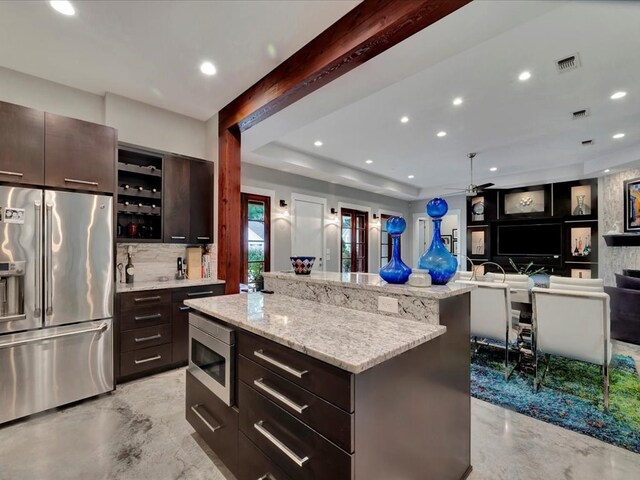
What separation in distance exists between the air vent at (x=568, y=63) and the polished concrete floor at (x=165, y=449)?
3.15 m

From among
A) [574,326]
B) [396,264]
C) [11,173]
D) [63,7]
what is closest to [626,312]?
[574,326]

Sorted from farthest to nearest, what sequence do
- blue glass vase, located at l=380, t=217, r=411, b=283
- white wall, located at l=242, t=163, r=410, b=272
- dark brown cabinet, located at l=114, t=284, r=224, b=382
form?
1. white wall, located at l=242, t=163, r=410, b=272
2. dark brown cabinet, located at l=114, t=284, r=224, b=382
3. blue glass vase, located at l=380, t=217, r=411, b=283

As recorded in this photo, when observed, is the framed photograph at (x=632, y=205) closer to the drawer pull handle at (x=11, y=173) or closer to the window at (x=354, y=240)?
the window at (x=354, y=240)

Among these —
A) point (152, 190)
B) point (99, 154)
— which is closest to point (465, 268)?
point (152, 190)

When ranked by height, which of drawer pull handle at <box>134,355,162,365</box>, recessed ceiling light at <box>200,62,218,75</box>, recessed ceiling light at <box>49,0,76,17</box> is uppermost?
recessed ceiling light at <box>49,0,76,17</box>

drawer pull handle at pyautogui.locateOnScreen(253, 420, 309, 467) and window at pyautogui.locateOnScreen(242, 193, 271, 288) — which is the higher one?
window at pyautogui.locateOnScreen(242, 193, 271, 288)

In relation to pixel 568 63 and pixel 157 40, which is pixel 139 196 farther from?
pixel 568 63

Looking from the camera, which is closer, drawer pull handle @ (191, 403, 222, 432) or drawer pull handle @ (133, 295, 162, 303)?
drawer pull handle @ (191, 403, 222, 432)

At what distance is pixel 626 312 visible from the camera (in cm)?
389

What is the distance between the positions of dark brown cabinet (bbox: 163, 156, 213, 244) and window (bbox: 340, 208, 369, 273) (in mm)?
3907

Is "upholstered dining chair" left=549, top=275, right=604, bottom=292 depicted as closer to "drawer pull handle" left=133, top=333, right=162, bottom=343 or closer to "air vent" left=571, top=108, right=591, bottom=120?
"air vent" left=571, top=108, right=591, bottom=120

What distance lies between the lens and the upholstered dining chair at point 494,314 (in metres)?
2.98

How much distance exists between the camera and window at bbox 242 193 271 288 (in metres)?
5.23

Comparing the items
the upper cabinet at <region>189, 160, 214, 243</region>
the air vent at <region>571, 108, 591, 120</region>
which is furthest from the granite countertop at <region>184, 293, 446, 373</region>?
the air vent at <region>571, 108, 591, 120</region>
